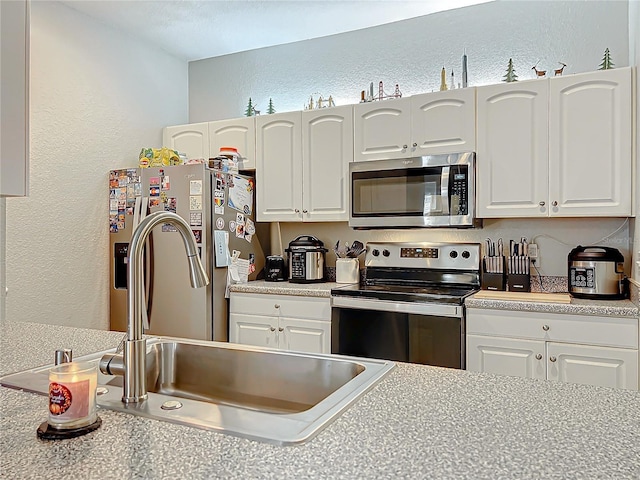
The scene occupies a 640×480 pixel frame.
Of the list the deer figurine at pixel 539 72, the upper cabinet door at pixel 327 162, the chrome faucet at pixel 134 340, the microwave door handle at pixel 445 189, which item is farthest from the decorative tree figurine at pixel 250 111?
the chrome faucet at pixel 134 340

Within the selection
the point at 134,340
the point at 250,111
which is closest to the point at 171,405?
the point at 134,340

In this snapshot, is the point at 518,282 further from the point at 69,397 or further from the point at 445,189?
the point at 69,397

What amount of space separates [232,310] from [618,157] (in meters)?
2.42

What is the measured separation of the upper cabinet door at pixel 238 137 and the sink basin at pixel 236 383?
221 centimetres

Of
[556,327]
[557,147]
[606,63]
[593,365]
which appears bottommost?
[593,365]

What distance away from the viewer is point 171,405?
964 millimetres

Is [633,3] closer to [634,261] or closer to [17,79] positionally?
[634,261]

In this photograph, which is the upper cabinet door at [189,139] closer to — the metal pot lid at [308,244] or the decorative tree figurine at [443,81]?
the metal pot lid at [308,244]

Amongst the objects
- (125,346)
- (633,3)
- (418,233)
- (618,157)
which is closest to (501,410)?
(125,346)

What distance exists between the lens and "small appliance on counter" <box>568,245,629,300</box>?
2.54 metres

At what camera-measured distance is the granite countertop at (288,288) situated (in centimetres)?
300

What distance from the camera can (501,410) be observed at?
3.08ft

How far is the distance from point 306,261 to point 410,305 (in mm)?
917

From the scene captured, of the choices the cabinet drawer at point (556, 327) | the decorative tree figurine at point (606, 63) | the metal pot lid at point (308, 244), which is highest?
the decorative tree figurine at point (606, 63)
